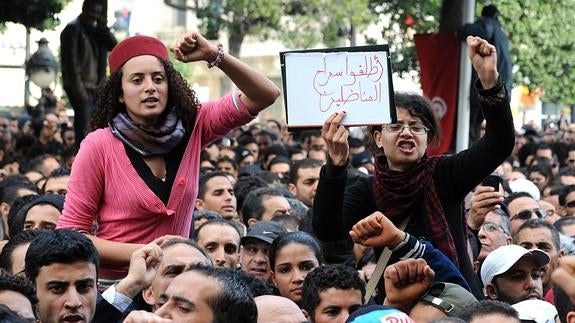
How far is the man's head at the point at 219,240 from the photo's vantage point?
8.68 metres

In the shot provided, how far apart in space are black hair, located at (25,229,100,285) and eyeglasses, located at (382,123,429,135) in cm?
136

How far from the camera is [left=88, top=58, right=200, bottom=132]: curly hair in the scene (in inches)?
267

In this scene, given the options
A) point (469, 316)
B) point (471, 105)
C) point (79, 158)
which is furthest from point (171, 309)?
point (471, 105)

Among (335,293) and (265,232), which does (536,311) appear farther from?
(265,232)

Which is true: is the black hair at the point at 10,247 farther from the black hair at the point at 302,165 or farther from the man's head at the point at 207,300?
the black hair at the point at 302,165

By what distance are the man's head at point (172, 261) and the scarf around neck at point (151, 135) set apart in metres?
0.41

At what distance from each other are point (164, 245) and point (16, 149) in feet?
43.8

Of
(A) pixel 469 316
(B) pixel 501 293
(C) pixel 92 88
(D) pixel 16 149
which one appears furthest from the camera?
(D) pixel 16 149

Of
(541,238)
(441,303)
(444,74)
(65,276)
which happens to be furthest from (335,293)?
(444,74)

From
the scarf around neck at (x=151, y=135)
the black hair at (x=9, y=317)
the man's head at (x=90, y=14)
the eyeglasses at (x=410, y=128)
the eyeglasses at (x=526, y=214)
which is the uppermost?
the man's head at (x=90, y=14)

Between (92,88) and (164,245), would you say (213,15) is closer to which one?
(92,88)

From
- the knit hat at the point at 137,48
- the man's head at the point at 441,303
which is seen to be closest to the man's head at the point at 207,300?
the man's head at the point at 441,303

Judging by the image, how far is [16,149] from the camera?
19688mm

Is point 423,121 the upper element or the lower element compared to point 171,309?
upper
